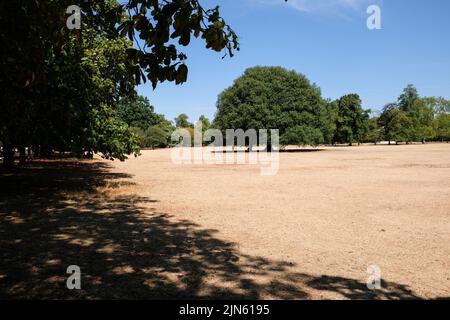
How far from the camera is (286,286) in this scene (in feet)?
16.1

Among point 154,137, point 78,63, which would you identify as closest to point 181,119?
point 154,137

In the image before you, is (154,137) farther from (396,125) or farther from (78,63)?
(78,63)

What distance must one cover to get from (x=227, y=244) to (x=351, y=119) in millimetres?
88929

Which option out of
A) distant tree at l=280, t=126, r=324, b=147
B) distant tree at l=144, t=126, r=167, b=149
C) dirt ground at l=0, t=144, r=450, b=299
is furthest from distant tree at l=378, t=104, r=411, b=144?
dirt ground at l=0, t=144, r=450, b=299

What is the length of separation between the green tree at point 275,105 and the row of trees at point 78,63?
3651cm

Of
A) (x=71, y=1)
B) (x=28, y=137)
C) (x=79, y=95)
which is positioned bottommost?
(x=28, y=137)

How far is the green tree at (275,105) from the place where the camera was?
5488 centimetres

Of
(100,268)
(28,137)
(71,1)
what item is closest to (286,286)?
(100,268)

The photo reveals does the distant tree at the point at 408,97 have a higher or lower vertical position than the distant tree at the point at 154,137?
higher

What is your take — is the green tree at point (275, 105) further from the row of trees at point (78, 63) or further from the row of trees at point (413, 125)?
the row of trees at point (413, 125)

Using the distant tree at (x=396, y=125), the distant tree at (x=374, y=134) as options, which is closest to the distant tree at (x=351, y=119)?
the distant tree at (x=396, y=125)

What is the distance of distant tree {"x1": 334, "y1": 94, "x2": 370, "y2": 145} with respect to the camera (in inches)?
3484
